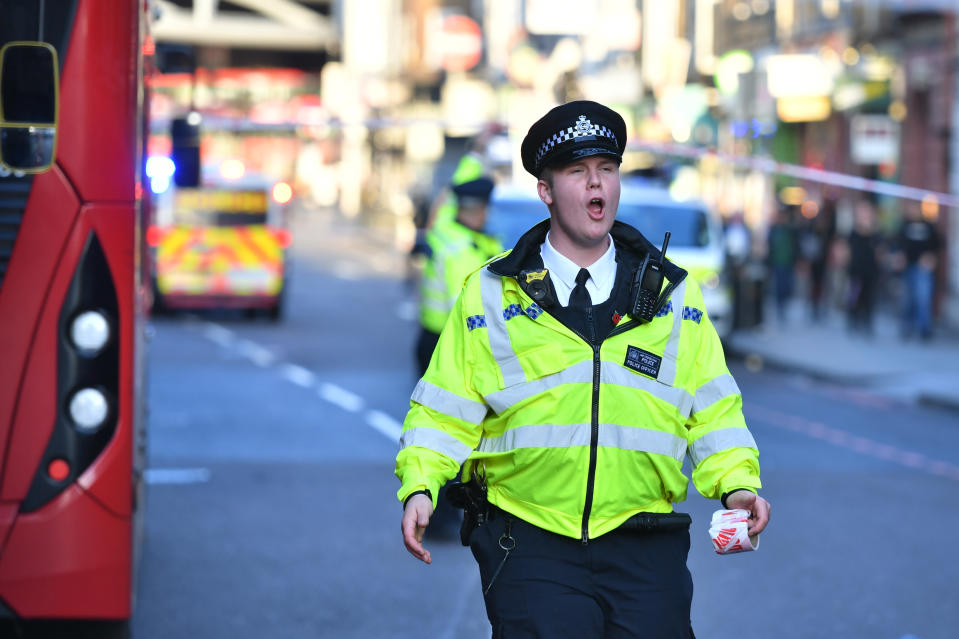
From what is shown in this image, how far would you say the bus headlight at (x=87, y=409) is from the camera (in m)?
5.31

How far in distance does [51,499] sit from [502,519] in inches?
77.8

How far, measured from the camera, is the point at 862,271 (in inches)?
884

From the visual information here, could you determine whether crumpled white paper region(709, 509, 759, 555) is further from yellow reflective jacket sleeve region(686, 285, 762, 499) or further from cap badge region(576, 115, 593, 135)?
cap badge region(576, 115, 593, 135)

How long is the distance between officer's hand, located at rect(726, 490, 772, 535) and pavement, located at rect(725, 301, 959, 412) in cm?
1148

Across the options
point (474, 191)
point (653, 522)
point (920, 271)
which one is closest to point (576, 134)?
point (653, 522)

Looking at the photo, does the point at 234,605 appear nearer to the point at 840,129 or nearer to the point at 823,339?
the point at 823,339

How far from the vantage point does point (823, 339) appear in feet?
70.5

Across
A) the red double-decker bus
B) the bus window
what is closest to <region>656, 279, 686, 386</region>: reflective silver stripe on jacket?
the red double-decker bus

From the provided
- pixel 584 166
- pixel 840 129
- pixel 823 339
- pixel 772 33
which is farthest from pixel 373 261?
pixel 584 166

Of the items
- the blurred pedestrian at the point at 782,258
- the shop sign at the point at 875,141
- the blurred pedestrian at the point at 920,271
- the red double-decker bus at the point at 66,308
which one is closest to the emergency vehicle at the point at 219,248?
the blurred pedestrian at the point at 782,258

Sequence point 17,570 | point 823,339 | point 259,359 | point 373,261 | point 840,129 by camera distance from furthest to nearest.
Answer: point 373,261, point 840,129, point 823,339, point 259,359, point 17,570

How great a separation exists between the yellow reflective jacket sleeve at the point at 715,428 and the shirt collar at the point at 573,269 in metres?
0.20

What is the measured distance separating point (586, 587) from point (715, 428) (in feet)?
1.52

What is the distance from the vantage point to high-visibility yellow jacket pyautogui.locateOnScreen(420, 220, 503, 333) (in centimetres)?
781
